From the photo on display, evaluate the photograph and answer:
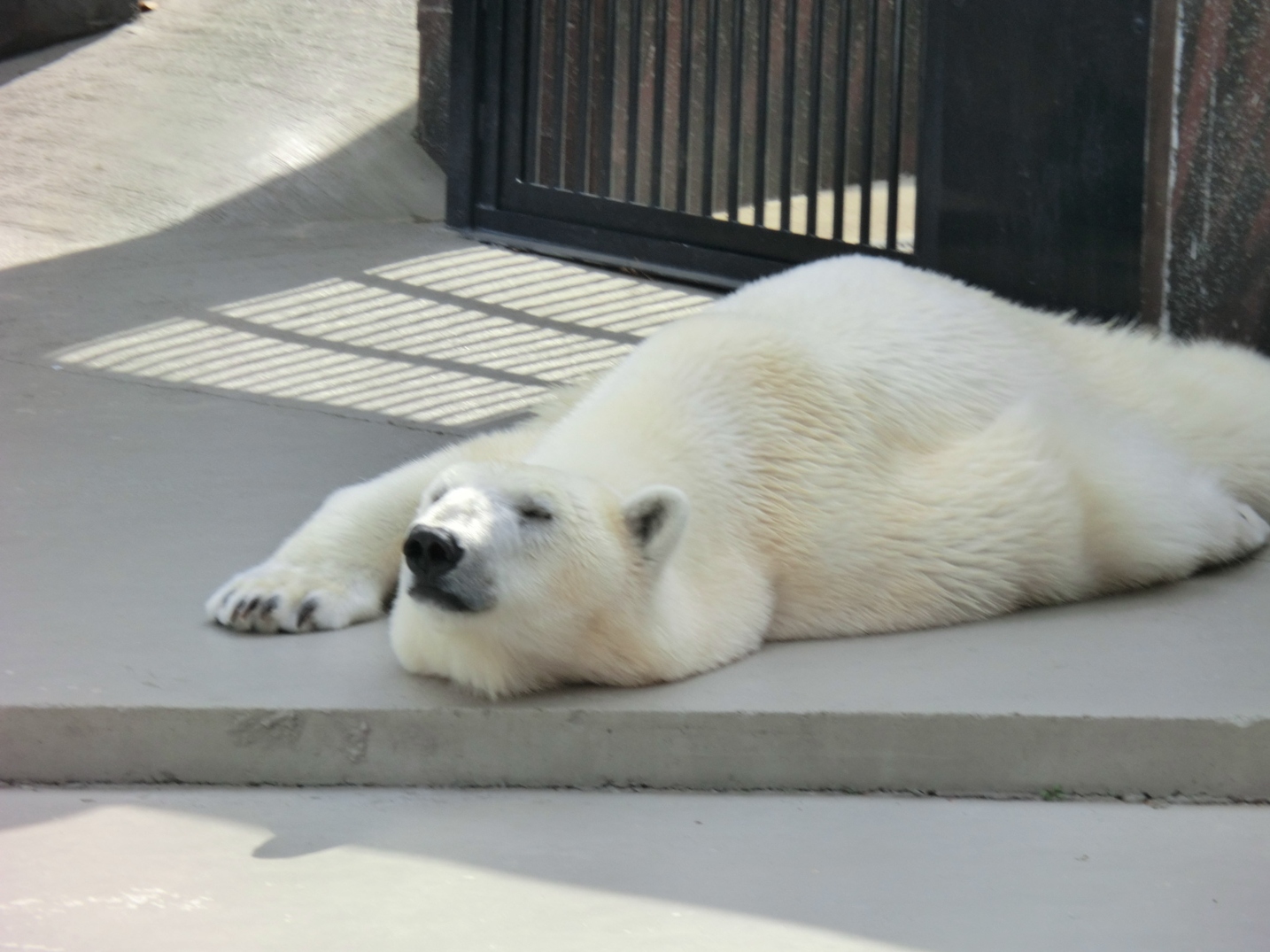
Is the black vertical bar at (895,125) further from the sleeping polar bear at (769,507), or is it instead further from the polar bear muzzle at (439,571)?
the polar bear muzzle at (439,571)

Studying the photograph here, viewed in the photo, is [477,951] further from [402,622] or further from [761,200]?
[761,200]

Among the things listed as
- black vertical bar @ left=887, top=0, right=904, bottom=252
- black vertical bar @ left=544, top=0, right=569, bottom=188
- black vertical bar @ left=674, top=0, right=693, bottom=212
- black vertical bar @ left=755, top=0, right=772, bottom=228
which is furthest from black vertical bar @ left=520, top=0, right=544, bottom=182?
black vertical bar @ left=887, top=0, right=904, bottom=252

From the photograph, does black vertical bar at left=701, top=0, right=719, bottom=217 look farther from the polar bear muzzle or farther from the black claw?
the polar bear muzzle

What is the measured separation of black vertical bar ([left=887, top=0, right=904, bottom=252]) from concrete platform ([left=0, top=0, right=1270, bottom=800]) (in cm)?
86

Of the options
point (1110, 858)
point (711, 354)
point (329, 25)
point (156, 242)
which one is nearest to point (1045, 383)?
point (711, 354)

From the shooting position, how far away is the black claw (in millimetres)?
3117

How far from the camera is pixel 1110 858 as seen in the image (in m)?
2.30

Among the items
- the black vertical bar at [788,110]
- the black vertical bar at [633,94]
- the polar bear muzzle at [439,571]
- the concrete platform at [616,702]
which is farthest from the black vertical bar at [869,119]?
the polar bear muzzle at [439,571]

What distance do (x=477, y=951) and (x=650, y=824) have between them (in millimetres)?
557

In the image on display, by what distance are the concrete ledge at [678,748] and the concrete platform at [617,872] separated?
0.05m

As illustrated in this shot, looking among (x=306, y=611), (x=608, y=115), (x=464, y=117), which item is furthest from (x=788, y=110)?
(x=306, y=611)

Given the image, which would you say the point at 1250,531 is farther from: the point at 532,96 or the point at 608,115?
the point at 532,96

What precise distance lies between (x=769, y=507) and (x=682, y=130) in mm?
3347

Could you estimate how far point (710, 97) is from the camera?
599 cm
